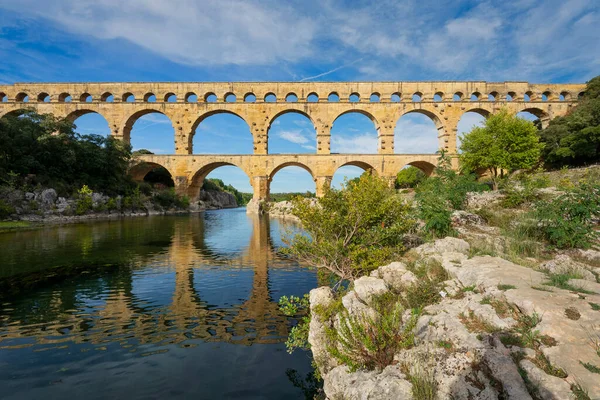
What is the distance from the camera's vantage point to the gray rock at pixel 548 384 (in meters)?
2.22

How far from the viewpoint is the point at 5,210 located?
791 inches

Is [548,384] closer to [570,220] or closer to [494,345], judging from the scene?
[494,345]

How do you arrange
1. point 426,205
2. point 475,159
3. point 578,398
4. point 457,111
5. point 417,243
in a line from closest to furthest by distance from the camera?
point 578,398
point 417,243
point 426,205
point 475,159
point 457,111

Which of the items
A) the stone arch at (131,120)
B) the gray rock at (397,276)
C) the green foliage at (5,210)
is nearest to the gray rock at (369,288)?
the gray rock at (397,276)

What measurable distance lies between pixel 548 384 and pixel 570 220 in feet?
20.6

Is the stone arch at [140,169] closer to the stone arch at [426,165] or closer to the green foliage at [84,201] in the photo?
the green foliage at [84,201]

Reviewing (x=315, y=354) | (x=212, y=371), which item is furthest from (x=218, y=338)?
(x=315, y=354)

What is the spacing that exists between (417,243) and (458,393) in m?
5.41

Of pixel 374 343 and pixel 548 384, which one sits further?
pixel 374 343

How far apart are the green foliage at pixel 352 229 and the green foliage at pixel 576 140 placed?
2574 cm

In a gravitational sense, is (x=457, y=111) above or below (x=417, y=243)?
above

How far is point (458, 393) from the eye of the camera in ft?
8.41

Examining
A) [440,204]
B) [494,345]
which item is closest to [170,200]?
[440,204]

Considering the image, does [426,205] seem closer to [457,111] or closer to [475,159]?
[475,159]
